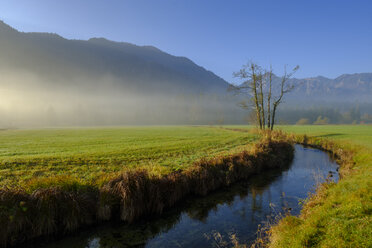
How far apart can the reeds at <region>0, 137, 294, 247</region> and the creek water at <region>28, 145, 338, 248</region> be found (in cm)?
60

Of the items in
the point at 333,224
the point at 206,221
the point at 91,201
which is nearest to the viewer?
the point at 333,224

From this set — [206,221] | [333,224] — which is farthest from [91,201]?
[333,224]

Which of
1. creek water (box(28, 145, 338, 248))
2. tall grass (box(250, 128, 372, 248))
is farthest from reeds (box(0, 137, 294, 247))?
tall grass (box(250, 128, 372, 248))

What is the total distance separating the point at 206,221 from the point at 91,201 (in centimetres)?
646

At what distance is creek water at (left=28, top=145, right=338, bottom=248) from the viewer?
30.2 ft

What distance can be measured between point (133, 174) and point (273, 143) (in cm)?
2166

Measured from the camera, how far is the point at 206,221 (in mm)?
11203

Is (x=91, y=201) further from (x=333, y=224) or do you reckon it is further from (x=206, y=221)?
(x=333, y=224)

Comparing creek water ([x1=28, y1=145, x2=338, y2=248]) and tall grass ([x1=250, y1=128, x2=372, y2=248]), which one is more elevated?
tall grass ([x1=250, y1=128, x2=372, y2=248])

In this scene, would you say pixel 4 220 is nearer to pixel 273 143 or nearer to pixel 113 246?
pixel 113 246

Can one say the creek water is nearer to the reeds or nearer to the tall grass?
the reeds

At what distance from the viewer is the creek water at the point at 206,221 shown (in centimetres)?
920

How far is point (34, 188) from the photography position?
1009 centimetres

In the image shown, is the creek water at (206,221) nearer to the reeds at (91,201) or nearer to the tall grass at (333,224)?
the reeds at (91,201)
